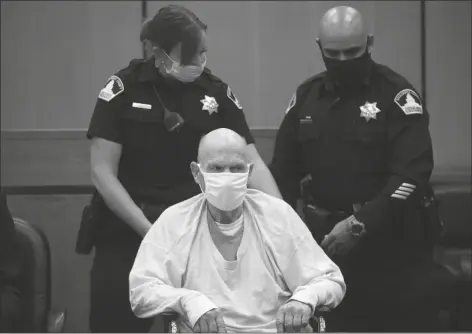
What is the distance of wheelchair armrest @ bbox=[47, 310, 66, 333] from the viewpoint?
3.40m

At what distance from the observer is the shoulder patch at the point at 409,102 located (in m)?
3.59

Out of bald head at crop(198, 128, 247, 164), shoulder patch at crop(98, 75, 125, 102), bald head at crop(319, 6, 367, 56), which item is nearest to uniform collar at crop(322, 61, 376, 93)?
bald head at crop(319, 6, 367, 56)

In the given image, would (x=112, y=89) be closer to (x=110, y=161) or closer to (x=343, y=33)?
(x=110, y=161)

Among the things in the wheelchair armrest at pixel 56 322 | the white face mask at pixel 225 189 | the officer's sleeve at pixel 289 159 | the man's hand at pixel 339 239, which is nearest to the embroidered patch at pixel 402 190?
the man's hand at pixel 339 239

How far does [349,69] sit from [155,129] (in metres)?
0.78

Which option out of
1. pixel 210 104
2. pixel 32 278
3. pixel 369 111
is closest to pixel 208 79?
pixel 210 104

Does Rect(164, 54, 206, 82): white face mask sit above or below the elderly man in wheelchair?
above

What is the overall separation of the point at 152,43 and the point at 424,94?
1.73 m

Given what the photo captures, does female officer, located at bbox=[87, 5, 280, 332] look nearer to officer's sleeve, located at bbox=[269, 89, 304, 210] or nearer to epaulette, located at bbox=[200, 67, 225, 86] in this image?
epaulette, located at bbox=[200, 67, 225, 86]

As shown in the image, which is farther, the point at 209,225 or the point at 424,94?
the point at 424,94

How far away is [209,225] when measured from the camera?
2.93 m

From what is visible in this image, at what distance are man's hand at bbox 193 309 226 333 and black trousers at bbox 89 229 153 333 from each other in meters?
1.02

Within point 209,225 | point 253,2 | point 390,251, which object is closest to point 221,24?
point 253,2

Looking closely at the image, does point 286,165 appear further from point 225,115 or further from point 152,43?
point 152,43
